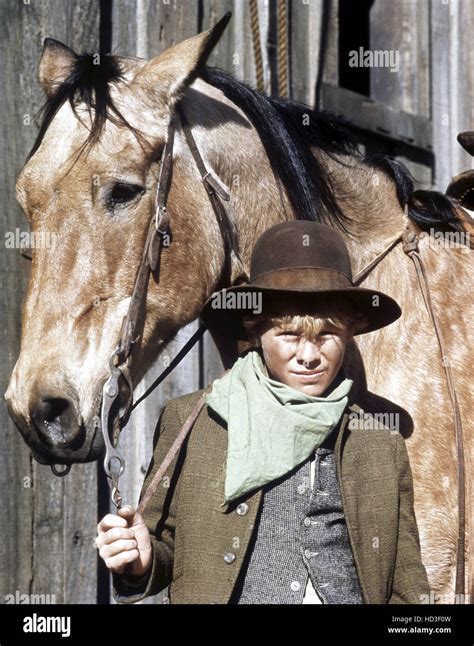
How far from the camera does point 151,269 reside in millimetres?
2764

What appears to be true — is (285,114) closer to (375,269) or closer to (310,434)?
(375,269)

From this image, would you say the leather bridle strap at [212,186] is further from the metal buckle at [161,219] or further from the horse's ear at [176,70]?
the metal buckle at [161,219]

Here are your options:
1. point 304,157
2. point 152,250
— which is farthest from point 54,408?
point 304,157

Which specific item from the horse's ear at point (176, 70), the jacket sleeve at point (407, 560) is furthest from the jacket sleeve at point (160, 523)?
the horse's ear at point (176, 70)

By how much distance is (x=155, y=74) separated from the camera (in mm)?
2898

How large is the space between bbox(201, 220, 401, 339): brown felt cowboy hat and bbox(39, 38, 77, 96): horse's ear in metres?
0.90

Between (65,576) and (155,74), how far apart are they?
6.39 ft

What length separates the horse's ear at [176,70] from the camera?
286cm

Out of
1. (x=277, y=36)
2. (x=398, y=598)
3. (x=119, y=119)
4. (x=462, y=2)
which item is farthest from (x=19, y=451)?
(x=462, y=2)

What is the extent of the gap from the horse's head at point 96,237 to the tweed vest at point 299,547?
0.51m

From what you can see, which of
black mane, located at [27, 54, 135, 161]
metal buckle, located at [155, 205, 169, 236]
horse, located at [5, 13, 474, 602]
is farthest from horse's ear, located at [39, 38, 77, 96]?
metal buckle, located at [155, 205, 169, 236]

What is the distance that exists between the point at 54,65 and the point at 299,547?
1.70 m

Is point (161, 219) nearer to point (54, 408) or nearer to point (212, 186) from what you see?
point (212, 186)

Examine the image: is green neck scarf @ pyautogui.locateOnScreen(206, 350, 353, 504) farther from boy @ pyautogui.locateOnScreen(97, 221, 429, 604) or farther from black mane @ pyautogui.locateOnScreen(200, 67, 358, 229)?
black mane @ pyautogui.locateOnScreen(200, 67, 358, 229)
